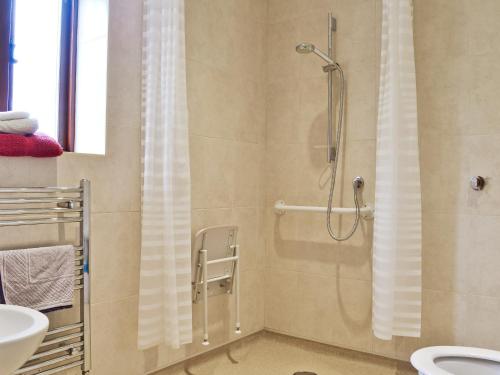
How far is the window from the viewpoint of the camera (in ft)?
6.30

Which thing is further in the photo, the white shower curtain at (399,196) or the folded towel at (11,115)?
the white shower curtain at (399,196)

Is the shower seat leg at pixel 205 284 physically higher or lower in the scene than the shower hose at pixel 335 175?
lower

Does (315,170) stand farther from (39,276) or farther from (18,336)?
(18,336)

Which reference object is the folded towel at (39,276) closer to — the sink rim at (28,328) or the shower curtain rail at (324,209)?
the sink rim at (28,328)

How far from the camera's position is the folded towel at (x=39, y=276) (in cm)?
152

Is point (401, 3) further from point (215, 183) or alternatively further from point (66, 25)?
point (66, 25)

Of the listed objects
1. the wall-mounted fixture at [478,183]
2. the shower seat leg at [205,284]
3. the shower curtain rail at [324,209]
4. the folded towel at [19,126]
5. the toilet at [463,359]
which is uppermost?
the folded towel at [19,126]

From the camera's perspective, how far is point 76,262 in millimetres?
1762

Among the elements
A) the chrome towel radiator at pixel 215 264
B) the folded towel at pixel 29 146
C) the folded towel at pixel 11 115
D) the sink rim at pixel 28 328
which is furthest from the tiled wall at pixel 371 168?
the sink rim at pixel 28 328

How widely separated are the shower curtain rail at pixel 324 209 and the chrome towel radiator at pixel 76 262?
4.03ft

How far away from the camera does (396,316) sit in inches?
82.0

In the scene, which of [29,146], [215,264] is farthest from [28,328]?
[215,264]

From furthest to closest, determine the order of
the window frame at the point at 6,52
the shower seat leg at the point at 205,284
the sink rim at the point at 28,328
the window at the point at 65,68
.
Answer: the shower seat leg at the point at 205,284, the window at the point at 65,68, the window frame at the point at 6,52, the sink rim at the point at 28,328

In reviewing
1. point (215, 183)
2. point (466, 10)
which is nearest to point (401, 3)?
point (466, 10)
